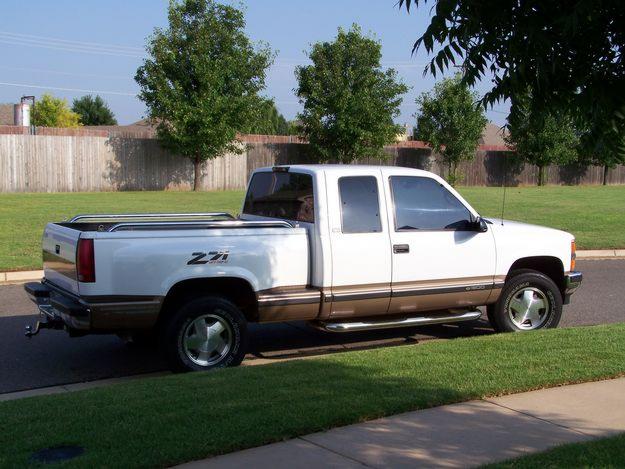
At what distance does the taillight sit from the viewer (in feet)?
21.0

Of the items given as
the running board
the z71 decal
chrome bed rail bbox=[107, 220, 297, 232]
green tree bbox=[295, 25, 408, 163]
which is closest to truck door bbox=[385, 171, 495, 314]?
the running board

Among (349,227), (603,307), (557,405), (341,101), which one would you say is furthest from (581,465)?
(341,101)

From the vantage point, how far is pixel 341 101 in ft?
118

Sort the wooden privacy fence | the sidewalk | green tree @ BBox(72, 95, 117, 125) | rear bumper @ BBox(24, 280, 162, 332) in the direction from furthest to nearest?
green tree @ BBox(72, 95, 117, 125) → the wooden privacy fence → rear bumper @ BBox(24, 280, 162, 332) → the sidewalk

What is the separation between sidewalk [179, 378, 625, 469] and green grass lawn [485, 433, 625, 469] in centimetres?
16

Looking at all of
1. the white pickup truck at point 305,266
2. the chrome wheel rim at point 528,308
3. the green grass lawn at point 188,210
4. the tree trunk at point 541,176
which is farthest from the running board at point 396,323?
the tree trunk at point 541,176

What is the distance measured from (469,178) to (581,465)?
40.8 meters

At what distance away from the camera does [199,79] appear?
31438mm

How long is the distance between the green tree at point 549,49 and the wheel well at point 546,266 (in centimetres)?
436

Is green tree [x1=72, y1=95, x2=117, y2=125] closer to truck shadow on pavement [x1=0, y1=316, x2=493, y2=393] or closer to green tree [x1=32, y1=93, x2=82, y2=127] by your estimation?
green tree [x1=32, y1=93, x2=82, y2=127]

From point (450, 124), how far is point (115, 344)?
1380 inches

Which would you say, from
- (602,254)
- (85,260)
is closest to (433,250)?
(85,260)

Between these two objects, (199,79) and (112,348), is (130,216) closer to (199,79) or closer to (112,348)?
(112,348)

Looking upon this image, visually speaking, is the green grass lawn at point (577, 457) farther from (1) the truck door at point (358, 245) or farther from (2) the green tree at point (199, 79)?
(2) the green tree at point (199, 79)
